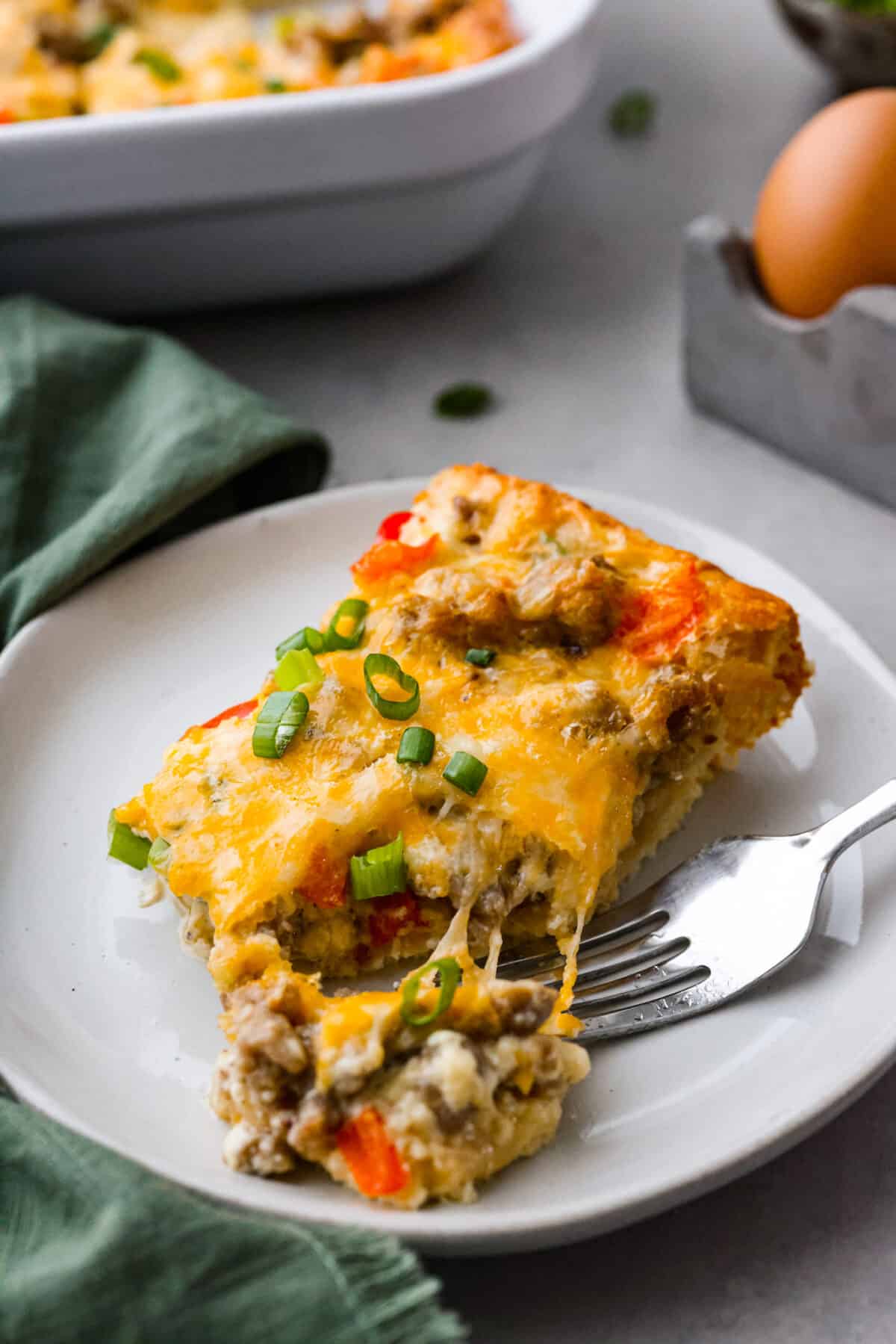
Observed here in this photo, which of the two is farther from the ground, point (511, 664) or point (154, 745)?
point (511, 664)

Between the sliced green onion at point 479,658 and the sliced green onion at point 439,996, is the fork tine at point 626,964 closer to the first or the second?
the sliced green onion at point 439,996

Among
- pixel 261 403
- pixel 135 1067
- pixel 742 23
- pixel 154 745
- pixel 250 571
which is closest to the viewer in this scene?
pixel 135 1067

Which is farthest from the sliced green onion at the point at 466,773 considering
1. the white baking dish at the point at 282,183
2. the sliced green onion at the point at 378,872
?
the white baking dish at the point at 282,183

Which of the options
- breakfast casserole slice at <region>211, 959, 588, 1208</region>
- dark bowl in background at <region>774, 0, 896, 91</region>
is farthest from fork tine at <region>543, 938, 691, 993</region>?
dark bowl in background at <region>774, 0, 896, 91</region>

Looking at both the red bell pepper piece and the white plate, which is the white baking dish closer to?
the white plate

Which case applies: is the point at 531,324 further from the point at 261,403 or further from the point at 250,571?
the point at 250,571

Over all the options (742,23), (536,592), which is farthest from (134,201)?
(742,23)

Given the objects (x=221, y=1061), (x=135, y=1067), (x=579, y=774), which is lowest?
(x=135, y=1067)

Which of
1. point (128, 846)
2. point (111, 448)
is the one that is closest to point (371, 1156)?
point (128, 846)
